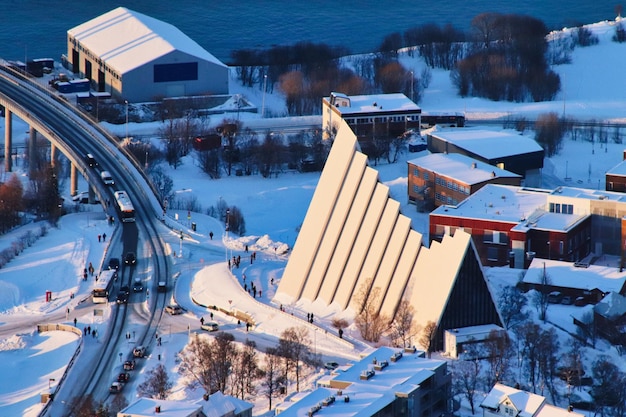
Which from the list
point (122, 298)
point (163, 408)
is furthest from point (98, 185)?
point (163, 408)

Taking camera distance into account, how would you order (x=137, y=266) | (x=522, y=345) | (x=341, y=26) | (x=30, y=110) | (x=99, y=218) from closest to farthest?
1. (x=522, y=345)
2. (x=137, y=266)
3. (x=99, y=218)
4. (x=30, y=110)
5. (x=341, y=26)

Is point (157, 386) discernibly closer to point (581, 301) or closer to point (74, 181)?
point (581, 301)

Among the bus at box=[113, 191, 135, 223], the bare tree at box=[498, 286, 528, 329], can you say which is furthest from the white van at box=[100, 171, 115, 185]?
the bare tree at box=[498, 286, 528, 329]

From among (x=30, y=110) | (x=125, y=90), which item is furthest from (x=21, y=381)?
(x=125, y=90)

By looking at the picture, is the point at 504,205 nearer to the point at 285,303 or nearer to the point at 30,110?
the point at 285,303

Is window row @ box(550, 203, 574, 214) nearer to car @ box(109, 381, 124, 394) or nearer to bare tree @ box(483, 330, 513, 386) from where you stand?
bare tree @ box(483, 330, 513, 386)

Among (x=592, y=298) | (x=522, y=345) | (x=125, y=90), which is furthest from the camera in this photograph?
(x=125, y=90)
